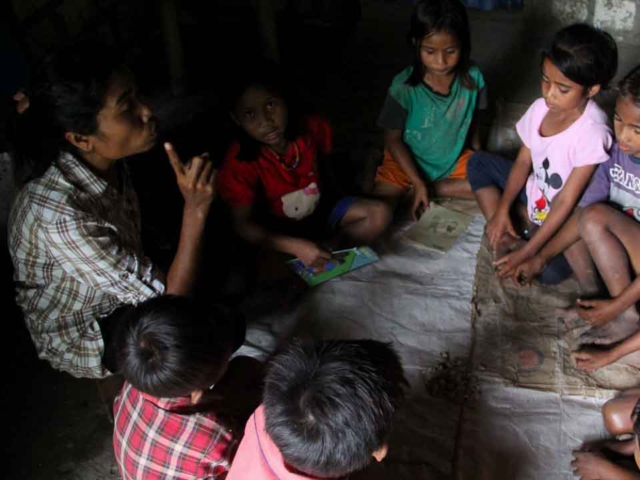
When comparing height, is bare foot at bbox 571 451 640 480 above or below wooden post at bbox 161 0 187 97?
below

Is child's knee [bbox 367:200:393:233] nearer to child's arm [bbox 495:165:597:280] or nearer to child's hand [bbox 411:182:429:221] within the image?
child's hand [bbox 411:182:429:221]

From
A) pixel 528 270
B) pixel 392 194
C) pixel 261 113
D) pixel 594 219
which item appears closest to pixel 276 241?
pixel 261 113

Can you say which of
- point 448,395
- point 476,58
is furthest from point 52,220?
point 476,58

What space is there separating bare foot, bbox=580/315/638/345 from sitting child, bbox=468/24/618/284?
200mm

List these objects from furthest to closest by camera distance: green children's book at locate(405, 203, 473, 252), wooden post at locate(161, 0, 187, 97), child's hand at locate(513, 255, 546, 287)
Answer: wooden post at locate(161, 0, 187, 97), green children's book at locate(405, 203, 473, 252), child's hand at locate(513, 255, 546, 287)

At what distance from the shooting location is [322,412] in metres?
0.80

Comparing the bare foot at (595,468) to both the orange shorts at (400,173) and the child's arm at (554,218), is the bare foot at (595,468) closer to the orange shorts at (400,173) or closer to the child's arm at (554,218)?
the child's arm at (554,218)

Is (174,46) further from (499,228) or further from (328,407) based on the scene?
(328,407)

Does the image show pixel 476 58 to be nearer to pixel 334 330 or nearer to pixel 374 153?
pixel 374 153

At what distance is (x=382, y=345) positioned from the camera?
3.11 feet

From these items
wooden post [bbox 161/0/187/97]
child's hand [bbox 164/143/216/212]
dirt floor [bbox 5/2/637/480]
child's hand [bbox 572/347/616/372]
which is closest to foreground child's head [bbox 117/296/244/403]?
child's hand [bbox 164/143/216/212]

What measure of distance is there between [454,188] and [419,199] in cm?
15

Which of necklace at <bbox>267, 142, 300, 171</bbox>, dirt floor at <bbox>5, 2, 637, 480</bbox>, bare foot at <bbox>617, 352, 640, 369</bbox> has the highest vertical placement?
necklace at <bbox>267, 142, 300, 171</bbox>

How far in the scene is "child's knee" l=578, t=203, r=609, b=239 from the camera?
1396mm
